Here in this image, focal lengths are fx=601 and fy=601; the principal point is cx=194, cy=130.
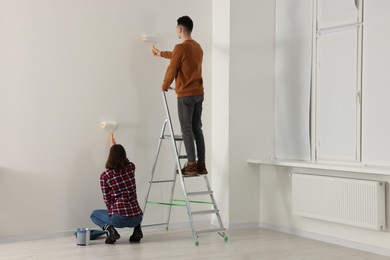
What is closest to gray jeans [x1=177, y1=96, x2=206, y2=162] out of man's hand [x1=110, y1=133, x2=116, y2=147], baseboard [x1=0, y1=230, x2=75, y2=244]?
man's hand [x1=110, y1=133, x2=116, y2=147]

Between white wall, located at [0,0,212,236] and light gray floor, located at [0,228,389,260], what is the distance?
378 mm

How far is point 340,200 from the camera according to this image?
5344mm

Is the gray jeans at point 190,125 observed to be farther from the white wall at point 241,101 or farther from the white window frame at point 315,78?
the white window frame at point 315,78

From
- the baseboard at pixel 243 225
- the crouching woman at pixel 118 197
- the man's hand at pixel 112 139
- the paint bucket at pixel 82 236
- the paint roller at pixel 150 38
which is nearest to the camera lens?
the paint bucket at pixel 82 236

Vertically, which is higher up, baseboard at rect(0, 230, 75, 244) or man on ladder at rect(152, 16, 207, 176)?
man on ladder at rect(152, 16, 207, 176)

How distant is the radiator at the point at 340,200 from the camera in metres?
5.00

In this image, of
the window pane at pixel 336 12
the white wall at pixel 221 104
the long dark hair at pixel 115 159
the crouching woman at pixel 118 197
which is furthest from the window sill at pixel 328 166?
the long dark hair at pixel 115 159

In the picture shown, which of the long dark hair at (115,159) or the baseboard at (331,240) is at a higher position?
the long dark hair at (115,159)

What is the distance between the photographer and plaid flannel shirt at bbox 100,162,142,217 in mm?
5348

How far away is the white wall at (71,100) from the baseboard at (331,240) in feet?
3.36

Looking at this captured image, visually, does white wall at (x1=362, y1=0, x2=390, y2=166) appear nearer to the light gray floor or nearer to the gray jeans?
the light gray floor

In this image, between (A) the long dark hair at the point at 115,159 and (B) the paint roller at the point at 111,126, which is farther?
(B) the paint roller at the point at 111,126

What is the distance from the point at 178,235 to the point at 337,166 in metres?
1.65

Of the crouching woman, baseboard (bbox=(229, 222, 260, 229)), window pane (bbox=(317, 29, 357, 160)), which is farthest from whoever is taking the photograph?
baseboard (bbox=(229, 222, 260, 229))
